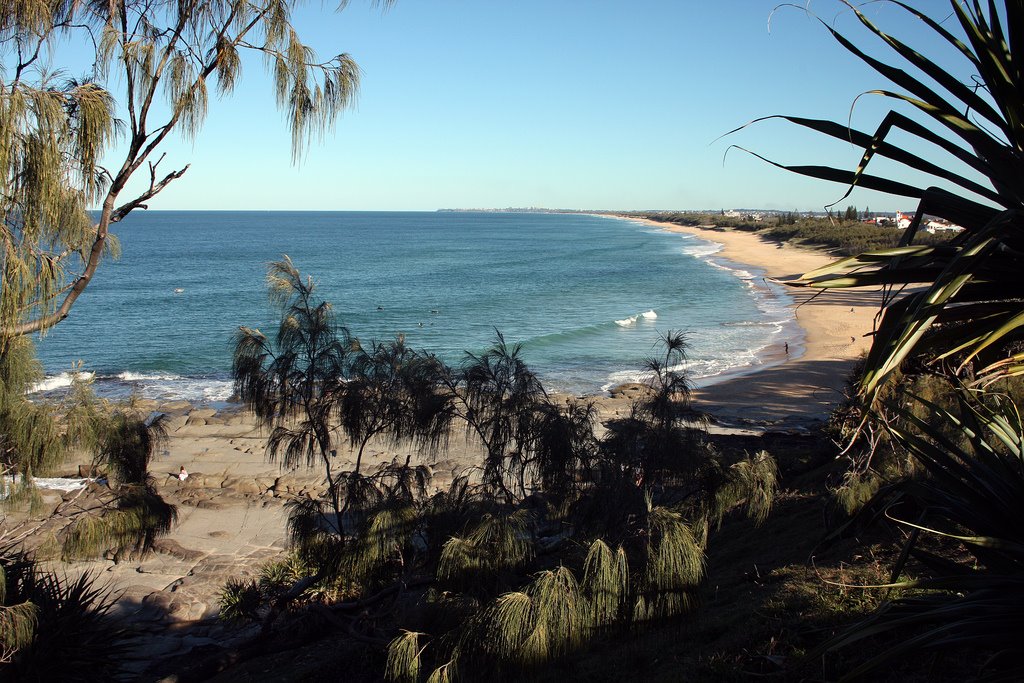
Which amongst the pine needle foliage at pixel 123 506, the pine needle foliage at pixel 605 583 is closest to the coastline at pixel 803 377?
the pine needle foliage at pixel 605 583

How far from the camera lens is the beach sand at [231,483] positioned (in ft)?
Answer: 35.9

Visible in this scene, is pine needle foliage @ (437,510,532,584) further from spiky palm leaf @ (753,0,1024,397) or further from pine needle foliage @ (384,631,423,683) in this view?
spiky palm leaf @ (753,0,1024,397)

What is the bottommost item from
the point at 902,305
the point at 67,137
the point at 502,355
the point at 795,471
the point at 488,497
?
the point at 795,471

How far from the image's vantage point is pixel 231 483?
16.3 metres

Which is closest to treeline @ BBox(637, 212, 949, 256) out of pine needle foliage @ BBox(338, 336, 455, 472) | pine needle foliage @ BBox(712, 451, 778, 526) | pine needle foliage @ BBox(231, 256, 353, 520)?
pine needle foliage @ BBox(712, 451, 778, 526)

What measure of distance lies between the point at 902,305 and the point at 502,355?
7123 mm

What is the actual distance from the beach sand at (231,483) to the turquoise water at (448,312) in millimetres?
2752

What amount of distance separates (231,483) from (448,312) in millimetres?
26066

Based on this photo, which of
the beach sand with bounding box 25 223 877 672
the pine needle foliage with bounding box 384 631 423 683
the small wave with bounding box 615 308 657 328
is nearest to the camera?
the pine needle foliage with bounding box 384 631 423 683

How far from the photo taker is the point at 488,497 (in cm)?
742

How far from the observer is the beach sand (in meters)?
11.0

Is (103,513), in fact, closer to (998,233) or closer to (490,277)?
(998,233)

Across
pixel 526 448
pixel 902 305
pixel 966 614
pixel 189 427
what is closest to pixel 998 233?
pixel 902 305

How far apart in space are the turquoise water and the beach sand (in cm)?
275
